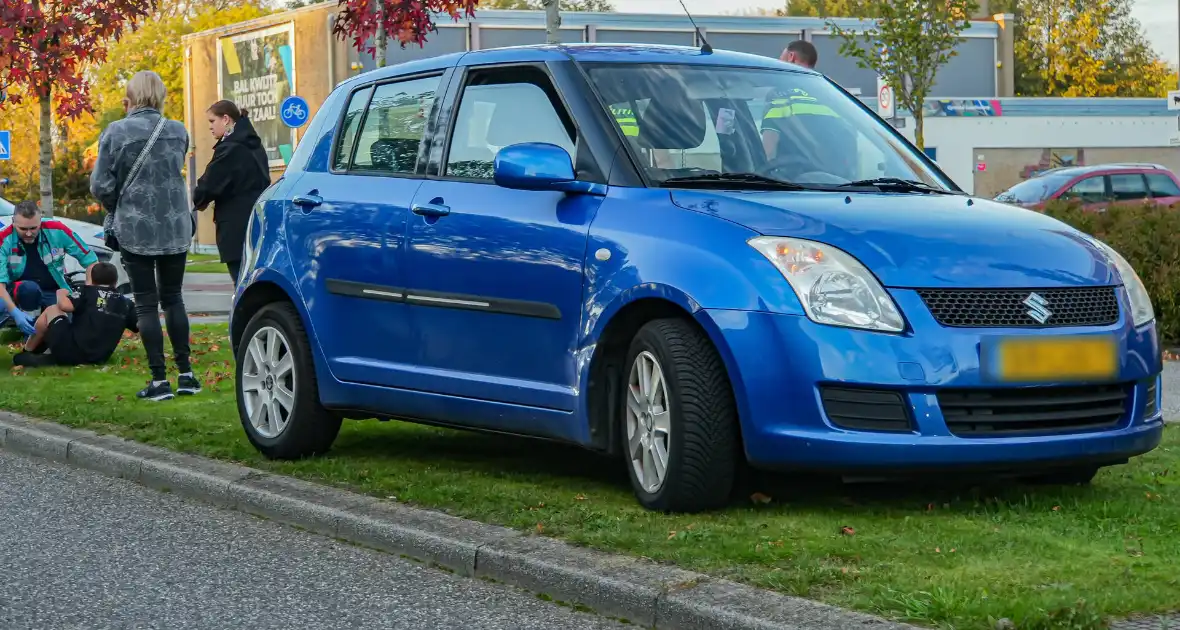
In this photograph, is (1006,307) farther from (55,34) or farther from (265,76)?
(265,76)

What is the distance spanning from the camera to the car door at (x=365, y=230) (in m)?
7.14

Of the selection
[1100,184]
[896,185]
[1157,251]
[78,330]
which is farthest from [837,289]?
[1100,184]

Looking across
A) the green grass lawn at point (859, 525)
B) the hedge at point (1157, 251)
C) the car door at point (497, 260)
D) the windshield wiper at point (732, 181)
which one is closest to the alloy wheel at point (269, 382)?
the green grass lawn at point (859, 525)

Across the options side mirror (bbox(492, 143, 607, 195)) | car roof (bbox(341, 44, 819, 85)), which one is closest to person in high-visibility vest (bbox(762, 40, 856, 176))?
car roof (bbox(341, 44, 819, 85))

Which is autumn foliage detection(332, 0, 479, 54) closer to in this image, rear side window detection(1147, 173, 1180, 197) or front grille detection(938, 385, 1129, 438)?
front grille detection(938, 385, 1129, 438)

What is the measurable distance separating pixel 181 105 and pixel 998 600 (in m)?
69.3

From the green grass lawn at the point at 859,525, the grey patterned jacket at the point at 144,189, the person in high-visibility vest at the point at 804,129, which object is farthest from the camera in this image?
the grey patterned jacket at the point at 144,189

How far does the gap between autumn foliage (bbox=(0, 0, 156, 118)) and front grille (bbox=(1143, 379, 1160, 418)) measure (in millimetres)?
15650

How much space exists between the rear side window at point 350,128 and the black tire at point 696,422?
7.76 feet

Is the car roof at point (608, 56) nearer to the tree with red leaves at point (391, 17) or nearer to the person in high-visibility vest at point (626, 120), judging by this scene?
the person in high-visibility vest at point (626, 120)

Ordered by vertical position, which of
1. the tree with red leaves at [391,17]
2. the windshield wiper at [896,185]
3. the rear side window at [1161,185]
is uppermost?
the tree with red leaves at [391,17]

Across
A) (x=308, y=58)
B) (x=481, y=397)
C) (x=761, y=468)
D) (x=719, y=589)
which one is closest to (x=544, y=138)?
(x=481, y=397)

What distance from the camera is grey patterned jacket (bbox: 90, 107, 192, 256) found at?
33.3 feet

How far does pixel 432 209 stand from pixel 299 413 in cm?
130
